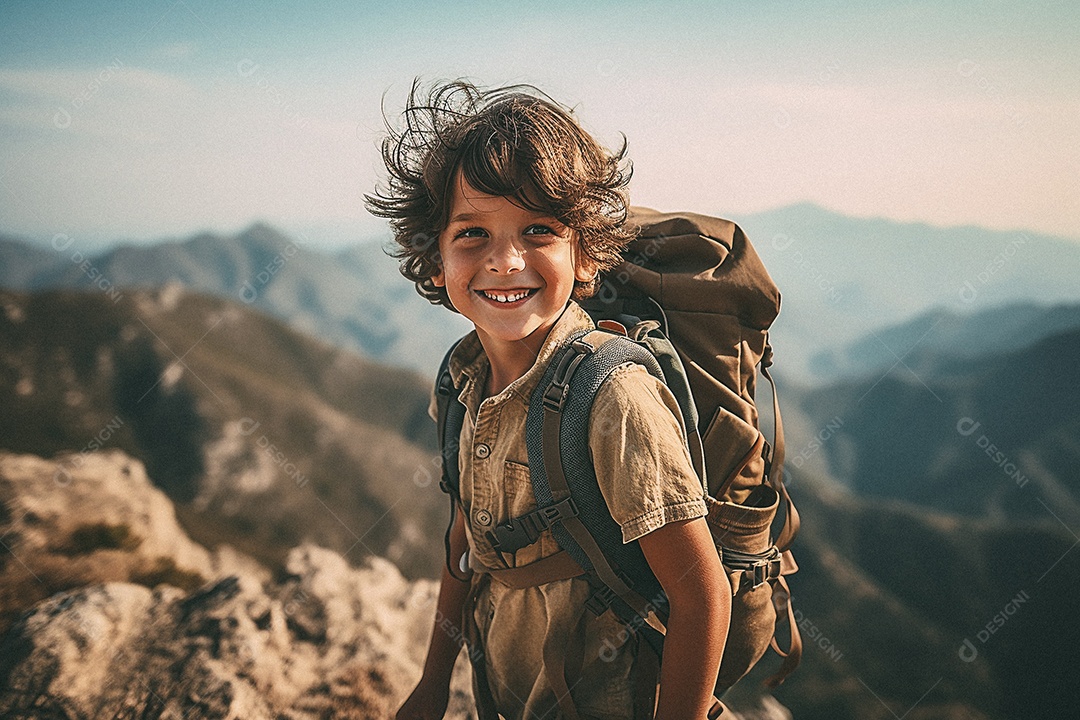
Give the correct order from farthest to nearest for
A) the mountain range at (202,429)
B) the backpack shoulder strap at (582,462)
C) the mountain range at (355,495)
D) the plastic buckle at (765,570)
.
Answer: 1. the mountain range at (355,495)
2. the mountain range at (202,429)
3. the plastic buckle at (765,570)
4. the backpack shoulder strap at (582,462)

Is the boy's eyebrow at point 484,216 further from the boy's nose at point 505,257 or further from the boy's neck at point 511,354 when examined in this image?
the boy's neck at point 511,354

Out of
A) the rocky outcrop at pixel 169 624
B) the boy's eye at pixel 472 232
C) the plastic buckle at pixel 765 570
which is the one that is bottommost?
the rocky outcrop at pixel 169 624

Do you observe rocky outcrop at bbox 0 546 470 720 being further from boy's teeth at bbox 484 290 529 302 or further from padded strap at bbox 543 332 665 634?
boy's teeth at bbox 484 290 529 302

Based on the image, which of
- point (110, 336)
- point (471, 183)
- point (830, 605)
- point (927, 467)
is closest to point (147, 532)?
point (471, 183)

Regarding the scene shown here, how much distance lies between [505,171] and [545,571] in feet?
3.62

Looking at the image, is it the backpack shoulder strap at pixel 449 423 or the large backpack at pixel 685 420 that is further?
the backpack shoulder strap at pixel 449 423

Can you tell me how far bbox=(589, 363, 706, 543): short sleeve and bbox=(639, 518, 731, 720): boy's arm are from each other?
62mm

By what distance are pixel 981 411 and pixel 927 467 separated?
234 inches

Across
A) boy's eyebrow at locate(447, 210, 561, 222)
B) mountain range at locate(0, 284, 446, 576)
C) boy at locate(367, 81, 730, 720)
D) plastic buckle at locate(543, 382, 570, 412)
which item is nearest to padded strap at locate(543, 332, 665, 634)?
plastic buckle at locate(543, 382, 570, 412)

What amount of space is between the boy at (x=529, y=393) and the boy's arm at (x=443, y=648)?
0.90 ft

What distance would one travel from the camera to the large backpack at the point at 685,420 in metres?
1.68

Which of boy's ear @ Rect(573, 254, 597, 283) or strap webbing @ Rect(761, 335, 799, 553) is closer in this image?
boy's ear @ Rect(573, 254, 597, 283)

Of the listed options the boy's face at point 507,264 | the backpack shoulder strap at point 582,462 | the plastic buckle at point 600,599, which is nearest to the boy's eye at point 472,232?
the boy's face at point 507,264

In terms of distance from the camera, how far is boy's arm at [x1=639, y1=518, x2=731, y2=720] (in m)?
1.60
